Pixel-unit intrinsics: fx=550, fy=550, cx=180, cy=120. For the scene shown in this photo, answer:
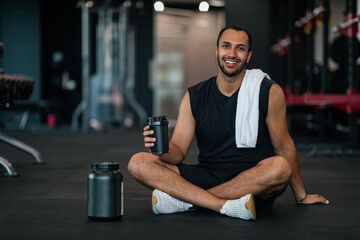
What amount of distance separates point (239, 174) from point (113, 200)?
22.0 inches

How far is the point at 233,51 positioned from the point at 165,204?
28.4 inches

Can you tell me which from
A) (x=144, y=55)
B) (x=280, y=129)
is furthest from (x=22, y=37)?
(x=280, y=129)

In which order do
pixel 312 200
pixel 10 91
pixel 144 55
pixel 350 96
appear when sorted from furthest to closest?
1. pixel 144 55
2. pixel 350 96
3. pixel 10 91
4. pixel 312 200

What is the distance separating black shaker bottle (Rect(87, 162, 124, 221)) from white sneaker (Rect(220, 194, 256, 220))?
43 centimetres

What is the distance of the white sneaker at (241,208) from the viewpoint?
217 cm

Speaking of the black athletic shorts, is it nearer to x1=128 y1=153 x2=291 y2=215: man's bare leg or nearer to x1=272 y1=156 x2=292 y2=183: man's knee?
x1=128 y1=153 x2=291 y2=215: man's bare leg

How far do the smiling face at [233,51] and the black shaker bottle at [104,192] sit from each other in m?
0.66

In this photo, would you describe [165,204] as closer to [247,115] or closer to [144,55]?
[247,115]

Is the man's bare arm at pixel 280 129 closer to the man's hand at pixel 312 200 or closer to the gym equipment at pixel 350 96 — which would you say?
the man's hand at pixel 312 200

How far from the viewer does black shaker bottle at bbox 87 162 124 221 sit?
7.06 ft

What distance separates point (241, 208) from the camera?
2.19 m

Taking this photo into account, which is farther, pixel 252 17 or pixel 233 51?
pixel 252 17

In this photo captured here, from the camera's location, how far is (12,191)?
3.06 m

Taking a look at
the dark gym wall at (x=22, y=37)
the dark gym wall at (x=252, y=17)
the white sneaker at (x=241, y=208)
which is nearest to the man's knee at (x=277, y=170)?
the white sneaker at (x=241, y=208)
